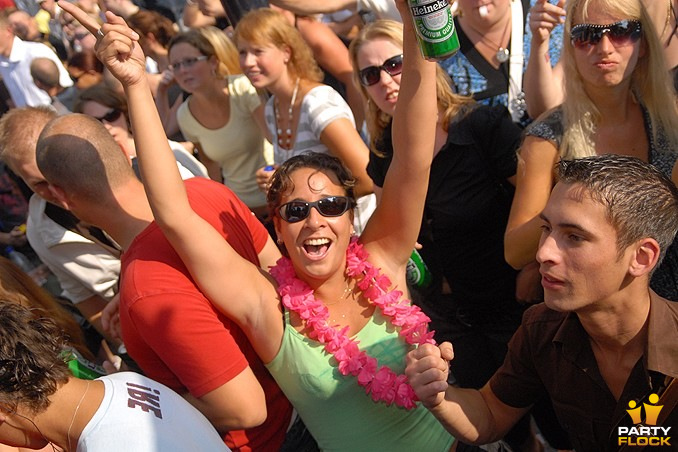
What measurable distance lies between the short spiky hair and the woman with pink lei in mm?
526

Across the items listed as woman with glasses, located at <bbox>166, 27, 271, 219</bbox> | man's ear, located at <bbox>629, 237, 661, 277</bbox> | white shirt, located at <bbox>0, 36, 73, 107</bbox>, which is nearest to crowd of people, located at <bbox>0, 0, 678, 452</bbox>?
man's ear, located at <bbox>629, 237, 661, 277</bbox>

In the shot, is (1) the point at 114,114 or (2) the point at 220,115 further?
(2) the point at 220,115

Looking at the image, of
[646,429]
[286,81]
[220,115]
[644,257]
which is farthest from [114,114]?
[646,429]

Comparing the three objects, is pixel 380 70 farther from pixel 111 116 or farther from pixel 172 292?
pixel 111 116

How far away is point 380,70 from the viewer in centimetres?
296

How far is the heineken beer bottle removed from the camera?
186cm

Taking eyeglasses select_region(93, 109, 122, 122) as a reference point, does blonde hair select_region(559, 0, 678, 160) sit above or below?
above

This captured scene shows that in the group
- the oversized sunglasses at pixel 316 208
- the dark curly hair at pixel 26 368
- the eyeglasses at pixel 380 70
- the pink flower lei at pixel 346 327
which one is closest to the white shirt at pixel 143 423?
the dark curly hair at pixel 26 368

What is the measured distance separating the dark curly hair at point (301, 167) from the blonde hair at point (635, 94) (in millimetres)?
751

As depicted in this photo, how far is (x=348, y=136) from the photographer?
339cm

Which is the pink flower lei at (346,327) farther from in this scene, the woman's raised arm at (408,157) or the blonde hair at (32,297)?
the blonde hair at (32,297)

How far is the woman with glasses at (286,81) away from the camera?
3596 mm

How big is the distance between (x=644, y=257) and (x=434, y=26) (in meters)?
0.80

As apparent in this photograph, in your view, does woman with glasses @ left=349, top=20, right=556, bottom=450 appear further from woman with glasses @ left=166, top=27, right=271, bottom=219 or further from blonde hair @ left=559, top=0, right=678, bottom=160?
woman with glasses @ left=166, top=27, right=271, bottom=219
